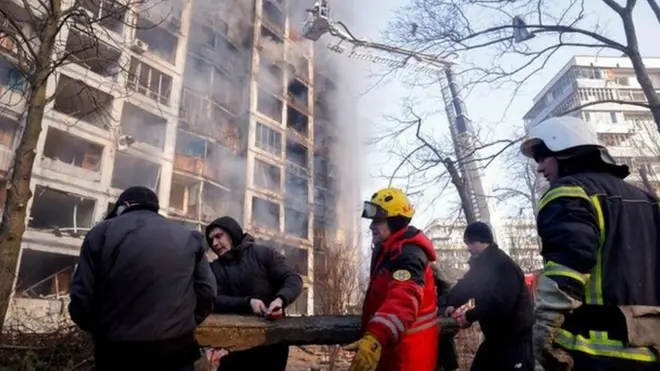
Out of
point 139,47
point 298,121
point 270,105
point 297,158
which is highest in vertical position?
point 298,121

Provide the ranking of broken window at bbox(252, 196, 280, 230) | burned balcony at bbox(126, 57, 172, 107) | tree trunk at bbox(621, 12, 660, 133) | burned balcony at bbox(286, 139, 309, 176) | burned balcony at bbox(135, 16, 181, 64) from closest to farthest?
tree trunk at bbox(621, 12, 660, 133) → burned balcony at bbox(126, 57, 172, 107) → burned balcony at bbox(135, 16, 181, 64) → broken window at bbox(252, 196, 280, 230) → burned balcony at bbox(286, 139, 309, 176)

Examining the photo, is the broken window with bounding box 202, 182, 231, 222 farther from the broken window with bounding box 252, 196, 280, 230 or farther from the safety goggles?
the safety goggles

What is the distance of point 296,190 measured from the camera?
1358 inches

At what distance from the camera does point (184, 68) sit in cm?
2597

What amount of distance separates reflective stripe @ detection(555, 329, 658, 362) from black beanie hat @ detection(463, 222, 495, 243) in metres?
2.28

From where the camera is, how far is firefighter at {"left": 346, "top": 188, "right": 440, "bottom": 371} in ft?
7.23

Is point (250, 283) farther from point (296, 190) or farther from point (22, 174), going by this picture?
point (296, 190)

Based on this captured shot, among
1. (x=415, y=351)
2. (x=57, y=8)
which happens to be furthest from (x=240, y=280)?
(x=57, y=8)

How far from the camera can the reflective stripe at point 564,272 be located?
1.66m

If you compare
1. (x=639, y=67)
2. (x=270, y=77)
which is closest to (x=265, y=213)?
(x=270, y=77)

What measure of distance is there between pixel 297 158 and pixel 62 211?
19.3 meters

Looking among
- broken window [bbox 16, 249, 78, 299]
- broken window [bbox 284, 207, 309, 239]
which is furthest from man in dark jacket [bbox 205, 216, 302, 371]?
broken window [bbox 284, 207, 309, 239]

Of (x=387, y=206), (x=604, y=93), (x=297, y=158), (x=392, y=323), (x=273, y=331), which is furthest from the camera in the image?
(x=604, y=93)

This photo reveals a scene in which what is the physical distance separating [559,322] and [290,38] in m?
38.6
